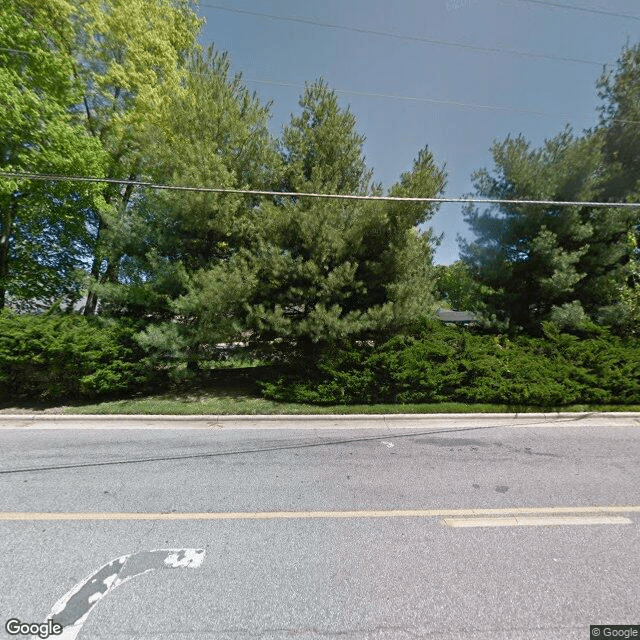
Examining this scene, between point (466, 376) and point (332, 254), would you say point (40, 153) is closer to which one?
point (332, 254)

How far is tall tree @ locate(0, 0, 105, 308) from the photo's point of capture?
7.36 m

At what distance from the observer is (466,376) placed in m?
7.09

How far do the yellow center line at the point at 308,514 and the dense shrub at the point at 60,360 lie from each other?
13.9 feet

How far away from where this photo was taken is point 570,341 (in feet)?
24.0

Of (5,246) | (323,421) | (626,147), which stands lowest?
(323,421)

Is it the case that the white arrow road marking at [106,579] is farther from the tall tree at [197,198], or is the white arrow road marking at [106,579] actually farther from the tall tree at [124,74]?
the tall tree at [124,74]

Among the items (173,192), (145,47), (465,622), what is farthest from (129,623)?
(145,47)

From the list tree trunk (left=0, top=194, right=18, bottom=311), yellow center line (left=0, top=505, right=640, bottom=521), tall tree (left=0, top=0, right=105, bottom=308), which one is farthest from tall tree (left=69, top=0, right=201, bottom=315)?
yellow center line (left=0, top=505, right=640, bottom=521)

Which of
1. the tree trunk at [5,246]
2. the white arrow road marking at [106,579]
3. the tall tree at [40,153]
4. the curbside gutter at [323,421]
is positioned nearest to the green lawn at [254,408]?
the curbside gutter at [323,421]

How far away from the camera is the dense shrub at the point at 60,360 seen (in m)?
6.42

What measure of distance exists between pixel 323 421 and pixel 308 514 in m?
3.22

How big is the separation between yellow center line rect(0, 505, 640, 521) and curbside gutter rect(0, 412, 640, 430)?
8.93ft

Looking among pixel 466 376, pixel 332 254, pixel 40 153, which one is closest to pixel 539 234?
pixel 466 376

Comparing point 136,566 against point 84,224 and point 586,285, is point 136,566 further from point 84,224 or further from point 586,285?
point 84,224
